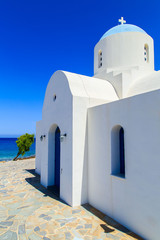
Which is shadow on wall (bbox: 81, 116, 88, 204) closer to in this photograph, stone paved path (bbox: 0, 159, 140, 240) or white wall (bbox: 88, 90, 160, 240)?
stone paved path (bbox: 0, 159, 140, 240)

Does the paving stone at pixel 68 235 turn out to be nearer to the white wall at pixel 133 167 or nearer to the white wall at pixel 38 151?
the white wall at pixel 133 167

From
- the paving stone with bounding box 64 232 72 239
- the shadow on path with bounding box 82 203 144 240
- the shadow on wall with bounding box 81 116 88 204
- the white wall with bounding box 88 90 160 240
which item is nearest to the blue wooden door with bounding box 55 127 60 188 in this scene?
the shadow on wall with bounding box 81 116 88 204

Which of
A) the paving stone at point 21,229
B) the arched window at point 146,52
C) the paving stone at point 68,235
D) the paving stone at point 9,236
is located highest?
the arched window at point 146,52

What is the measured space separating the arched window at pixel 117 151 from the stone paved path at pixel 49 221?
6.24 feet

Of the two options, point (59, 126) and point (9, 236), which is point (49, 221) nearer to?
point (9, 236)

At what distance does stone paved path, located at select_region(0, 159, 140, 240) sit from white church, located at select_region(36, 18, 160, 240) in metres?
0.47

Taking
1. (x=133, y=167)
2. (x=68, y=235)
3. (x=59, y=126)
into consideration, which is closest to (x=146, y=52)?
(x=59, y=126)

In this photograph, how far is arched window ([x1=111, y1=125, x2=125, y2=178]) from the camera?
21.0ft

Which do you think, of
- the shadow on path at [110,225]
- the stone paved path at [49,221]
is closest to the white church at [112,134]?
the shadow on path at [110,225]

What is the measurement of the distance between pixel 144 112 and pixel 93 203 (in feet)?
15.8

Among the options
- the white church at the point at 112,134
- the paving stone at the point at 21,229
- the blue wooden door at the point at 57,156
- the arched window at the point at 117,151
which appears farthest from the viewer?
the blue wooden door at the point at 57,156

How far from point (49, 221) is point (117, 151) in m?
3.74

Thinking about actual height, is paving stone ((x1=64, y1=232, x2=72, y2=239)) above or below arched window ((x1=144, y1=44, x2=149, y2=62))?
below

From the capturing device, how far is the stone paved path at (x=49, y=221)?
5.09 meters
